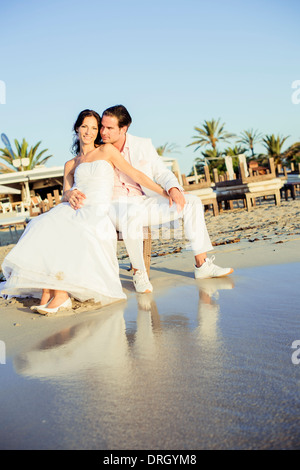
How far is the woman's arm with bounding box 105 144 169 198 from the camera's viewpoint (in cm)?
393

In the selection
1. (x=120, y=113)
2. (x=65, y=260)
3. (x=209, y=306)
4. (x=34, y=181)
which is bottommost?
(x=209, y=306)

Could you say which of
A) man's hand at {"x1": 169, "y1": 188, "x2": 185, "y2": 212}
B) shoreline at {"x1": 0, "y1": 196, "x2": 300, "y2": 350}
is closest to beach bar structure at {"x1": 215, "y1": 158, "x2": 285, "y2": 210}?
shoreline at {"x1": 0, "y1": 196, "x2": 300, "y2": 350}

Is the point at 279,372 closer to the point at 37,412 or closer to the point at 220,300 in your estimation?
the point at 37,412

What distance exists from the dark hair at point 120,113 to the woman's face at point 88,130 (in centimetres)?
13

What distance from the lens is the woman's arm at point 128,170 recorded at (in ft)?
12.9

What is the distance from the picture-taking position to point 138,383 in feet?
5.82

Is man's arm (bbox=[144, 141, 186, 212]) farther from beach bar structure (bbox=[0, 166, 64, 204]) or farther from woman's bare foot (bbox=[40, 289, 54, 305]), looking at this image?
beach bar structure (bbox=[0, 166, 64, 204])

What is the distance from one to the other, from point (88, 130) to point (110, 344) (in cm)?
227

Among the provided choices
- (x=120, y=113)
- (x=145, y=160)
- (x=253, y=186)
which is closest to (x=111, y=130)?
(x=120, y=113)

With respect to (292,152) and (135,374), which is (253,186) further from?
(292,152)

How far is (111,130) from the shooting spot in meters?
4.02

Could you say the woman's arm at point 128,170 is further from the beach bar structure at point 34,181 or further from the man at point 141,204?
the beach bar structure at point 34,181

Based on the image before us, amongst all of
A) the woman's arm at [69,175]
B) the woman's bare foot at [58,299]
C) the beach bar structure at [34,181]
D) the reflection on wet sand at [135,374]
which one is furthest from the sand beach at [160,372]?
the beach bar structure at [34,181]
